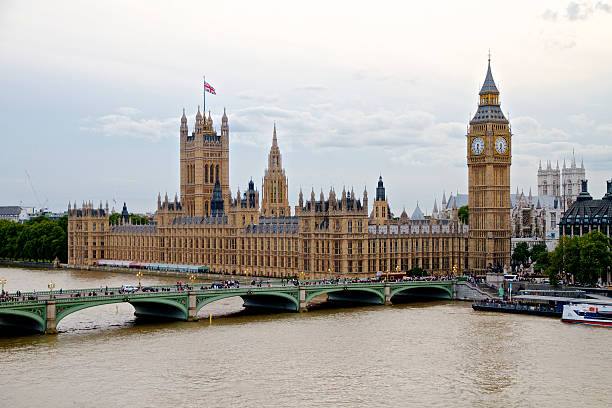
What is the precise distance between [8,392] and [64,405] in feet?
13.7

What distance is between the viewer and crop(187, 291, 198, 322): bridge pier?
75.7 m

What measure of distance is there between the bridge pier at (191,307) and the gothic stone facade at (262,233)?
30.8 metres

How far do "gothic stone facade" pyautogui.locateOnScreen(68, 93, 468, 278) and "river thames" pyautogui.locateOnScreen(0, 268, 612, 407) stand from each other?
2596 cm

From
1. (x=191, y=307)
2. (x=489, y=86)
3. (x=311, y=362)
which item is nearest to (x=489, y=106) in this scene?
(x=489, y=86)

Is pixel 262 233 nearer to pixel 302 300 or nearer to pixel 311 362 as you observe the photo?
pixel 302 300

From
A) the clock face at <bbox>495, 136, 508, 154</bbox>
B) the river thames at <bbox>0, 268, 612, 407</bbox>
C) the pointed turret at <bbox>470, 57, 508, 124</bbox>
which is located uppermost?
the pointed turret at <bbox>470, 57, 508, 124</bbox>

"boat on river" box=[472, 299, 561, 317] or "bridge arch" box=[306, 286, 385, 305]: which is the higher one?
"bridge arch" box=[306, 286, 385, 305]

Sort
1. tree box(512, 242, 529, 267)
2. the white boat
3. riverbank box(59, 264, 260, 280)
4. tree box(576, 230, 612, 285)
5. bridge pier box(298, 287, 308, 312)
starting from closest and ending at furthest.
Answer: the white boat < bridge pier box(298, 287, 308, 312) < tree box(576, 230, 612, 285) < tree box(512, 242, 529, 267) < riverbank box(59, 264, 260, 280)

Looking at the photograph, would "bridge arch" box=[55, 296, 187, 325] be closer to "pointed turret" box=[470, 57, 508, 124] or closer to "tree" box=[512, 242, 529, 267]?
"pointed turret" box=[470, 57, 508, 124]

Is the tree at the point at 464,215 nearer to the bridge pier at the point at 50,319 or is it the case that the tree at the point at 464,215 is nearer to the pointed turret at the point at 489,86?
the pointed turret at the point at 489,86

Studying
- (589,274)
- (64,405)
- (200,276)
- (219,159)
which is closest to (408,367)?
(64,405)

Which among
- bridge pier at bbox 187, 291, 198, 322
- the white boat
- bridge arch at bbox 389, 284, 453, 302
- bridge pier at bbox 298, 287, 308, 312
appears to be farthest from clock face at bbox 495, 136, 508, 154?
bridge pier at bbox 187, 291, 198, 322

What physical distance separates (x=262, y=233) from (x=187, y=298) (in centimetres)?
4759

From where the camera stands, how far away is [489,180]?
111 m
